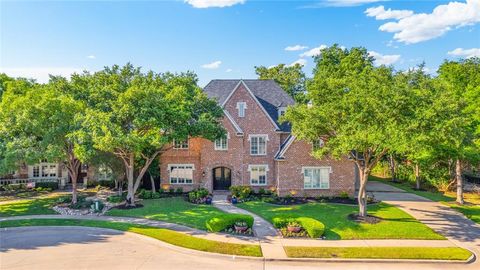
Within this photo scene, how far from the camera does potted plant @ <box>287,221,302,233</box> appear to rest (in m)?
19.4

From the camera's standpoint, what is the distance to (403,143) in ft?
61.5

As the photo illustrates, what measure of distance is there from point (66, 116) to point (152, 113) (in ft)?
21.8

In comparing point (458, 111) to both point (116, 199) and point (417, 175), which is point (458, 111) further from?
point (116, 199)

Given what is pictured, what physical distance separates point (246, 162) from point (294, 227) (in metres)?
13.6

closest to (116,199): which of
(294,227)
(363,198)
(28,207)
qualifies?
(28,207)

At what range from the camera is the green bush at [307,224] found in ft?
62.2

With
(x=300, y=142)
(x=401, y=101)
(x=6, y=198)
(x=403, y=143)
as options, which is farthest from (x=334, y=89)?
(x=6, y=198)

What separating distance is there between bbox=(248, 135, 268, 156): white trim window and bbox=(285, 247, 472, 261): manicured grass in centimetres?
1597

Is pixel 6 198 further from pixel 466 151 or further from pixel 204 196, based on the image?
pixel 466 151

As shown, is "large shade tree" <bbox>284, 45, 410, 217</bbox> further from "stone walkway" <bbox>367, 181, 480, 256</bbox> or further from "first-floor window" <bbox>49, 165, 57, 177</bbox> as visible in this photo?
"first-floor window" <bbox>49, 165, 57, 177</bbox>

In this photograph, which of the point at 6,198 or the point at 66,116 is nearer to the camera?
the point at 66,116

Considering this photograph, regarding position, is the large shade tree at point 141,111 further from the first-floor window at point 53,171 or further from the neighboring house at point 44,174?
the first-floor window at point 53,171

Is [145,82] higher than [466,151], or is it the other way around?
[145,82]

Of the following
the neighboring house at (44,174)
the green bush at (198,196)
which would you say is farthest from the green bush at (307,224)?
the neighboring house at (44,174)
